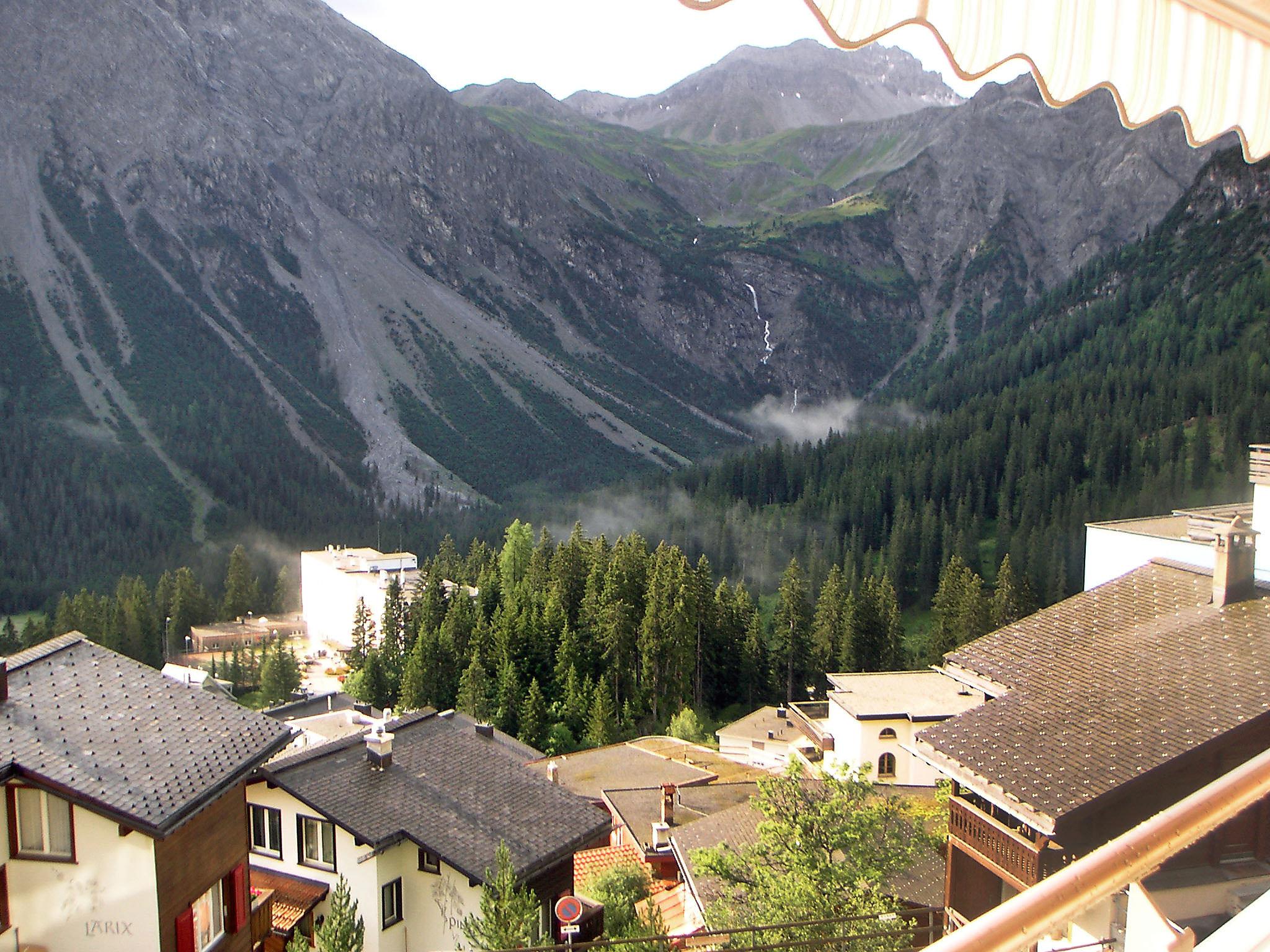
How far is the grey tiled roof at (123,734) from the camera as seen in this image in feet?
36.0

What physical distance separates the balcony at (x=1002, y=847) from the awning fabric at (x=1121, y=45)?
8.48m

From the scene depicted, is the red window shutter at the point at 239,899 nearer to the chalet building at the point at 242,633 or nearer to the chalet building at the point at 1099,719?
the chalet building at the point at 1099,719

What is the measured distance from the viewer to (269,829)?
17656mm

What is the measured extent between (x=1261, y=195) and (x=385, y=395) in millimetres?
126726

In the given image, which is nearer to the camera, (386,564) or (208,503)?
(386,564)

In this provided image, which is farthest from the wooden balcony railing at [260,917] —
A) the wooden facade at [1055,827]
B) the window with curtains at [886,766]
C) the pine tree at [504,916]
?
the window with curtains at [886,766]

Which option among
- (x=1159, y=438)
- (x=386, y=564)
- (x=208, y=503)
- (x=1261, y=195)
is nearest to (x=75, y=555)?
(x=208, y=503)

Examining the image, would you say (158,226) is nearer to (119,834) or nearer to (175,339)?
(175,339)

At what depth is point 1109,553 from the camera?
62.5ft

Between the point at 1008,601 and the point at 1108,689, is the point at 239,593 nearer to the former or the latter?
the point at 1008,601

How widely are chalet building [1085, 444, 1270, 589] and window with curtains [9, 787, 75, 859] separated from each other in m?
14.1

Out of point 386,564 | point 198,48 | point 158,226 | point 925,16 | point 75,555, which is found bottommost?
point 75,555

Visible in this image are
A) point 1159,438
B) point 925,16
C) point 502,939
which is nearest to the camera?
point 925,16

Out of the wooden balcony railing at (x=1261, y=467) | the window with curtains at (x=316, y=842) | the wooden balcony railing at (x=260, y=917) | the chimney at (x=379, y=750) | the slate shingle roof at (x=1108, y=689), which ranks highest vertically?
the wooden balcony railing at (x=1261, y=467)
